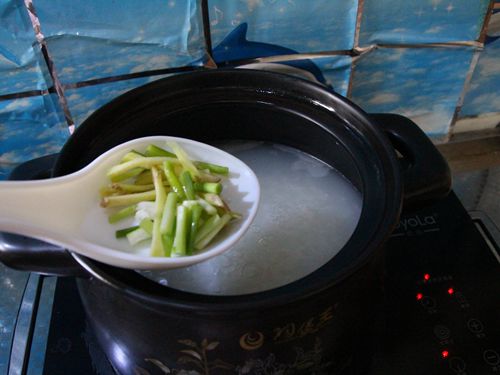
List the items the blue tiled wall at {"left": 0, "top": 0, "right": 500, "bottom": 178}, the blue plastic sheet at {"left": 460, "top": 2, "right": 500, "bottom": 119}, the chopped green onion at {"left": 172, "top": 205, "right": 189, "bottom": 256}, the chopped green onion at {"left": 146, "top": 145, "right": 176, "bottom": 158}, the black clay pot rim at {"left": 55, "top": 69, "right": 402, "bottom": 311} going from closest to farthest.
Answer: the black clay pot rim at {"left": 55, "top": 69, "right": 402, "bottom": 311} < the chopped green onion at {"left": 172, "top": 205, "right": 189, "bottom": 256} < the chopped green onion at {"left": 146, "top": 145, "right": 176, "bottom": 158} < the blue tiled wall at {"left": 0, "top": 0, "right": 500, "bottom": 178} < the blue plastic sheet at {"left": 460, "top": 2, "right": 500, "bottom": 119}

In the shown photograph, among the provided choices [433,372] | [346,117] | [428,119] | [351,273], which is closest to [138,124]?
[346,117]

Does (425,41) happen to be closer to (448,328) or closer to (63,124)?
(448,328)

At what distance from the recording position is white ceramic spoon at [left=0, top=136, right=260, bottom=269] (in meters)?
0.55

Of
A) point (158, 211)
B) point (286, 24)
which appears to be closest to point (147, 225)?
point (158, 211)

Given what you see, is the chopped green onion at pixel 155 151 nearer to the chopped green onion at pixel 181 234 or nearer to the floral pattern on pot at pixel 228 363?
the chopped green onion at pixel 181 234

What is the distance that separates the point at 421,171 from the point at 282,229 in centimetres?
24

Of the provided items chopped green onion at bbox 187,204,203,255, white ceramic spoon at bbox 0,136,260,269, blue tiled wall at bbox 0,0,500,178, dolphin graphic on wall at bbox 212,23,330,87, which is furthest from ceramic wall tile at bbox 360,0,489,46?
chopped green onion at bbox 187,204,203,255

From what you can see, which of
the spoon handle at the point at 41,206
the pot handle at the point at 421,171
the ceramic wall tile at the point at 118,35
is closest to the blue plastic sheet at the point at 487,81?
the pot handle at the point at 421,171

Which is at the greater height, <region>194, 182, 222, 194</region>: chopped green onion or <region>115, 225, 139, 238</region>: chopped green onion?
<region>194, 182, 222, 194</region>: chopped green onion

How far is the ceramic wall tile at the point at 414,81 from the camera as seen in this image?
978 mm

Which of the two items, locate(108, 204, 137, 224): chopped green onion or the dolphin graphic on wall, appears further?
the dolphin graphic on wall

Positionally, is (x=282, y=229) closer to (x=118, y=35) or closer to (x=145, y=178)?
(x=145, y=178)

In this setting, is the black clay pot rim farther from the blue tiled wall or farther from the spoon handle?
the blue tiled wall

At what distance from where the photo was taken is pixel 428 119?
3.66ft
